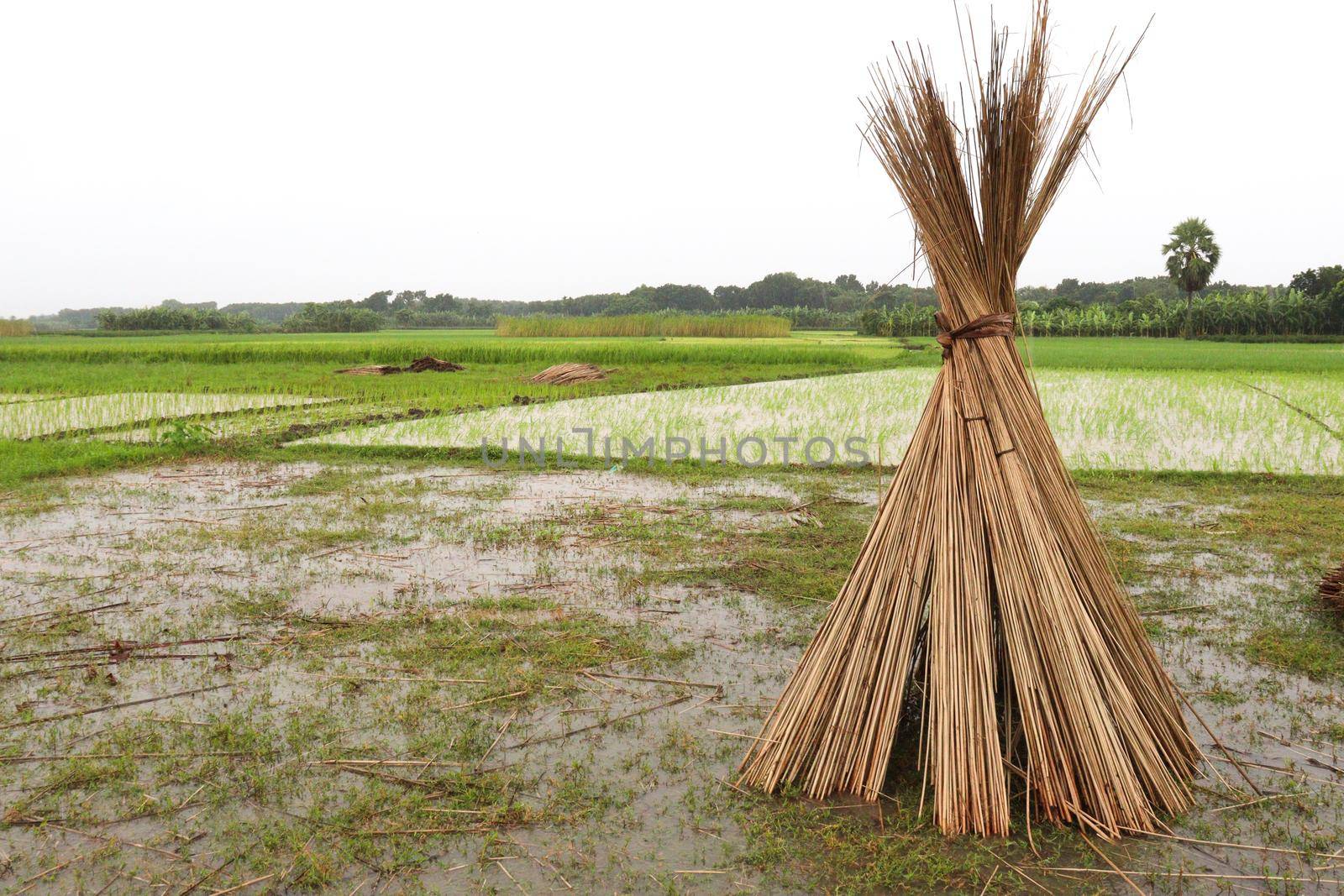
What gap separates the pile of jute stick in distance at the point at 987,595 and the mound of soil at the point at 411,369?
57.0ft

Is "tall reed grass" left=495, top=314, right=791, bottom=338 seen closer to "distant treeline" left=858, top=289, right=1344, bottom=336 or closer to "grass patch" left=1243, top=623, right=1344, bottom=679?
"distant treeline" left=858, top=289, right=1344, bottom=336

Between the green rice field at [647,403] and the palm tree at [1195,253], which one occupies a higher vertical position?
the palm tree at [1195,253]

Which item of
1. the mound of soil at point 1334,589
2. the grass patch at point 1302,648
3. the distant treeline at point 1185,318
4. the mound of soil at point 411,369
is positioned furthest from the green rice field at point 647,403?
the distant treeline at point 1185,318

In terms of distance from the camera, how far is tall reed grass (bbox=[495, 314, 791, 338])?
3750 centimetres

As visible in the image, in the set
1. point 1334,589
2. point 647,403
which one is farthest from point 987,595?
point 647,403

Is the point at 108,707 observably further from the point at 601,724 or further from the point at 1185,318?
the point at 1185,318

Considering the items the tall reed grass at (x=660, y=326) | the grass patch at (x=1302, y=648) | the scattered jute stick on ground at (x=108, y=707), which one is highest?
the tall reed grass at (x=660, y=326)

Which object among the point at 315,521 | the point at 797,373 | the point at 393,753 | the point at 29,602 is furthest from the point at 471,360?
the point at 393,753

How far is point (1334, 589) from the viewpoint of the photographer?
3975 millimetres

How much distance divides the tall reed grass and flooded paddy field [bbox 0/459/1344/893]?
104ft

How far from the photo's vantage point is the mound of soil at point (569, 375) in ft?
57.2

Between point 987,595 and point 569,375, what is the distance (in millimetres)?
15534

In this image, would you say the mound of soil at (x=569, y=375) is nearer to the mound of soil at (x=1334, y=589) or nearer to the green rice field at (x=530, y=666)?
the green rice field at (x=530, y=666)

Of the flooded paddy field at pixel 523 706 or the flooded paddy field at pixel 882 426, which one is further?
the flooded paddy field at pixel 882 426
